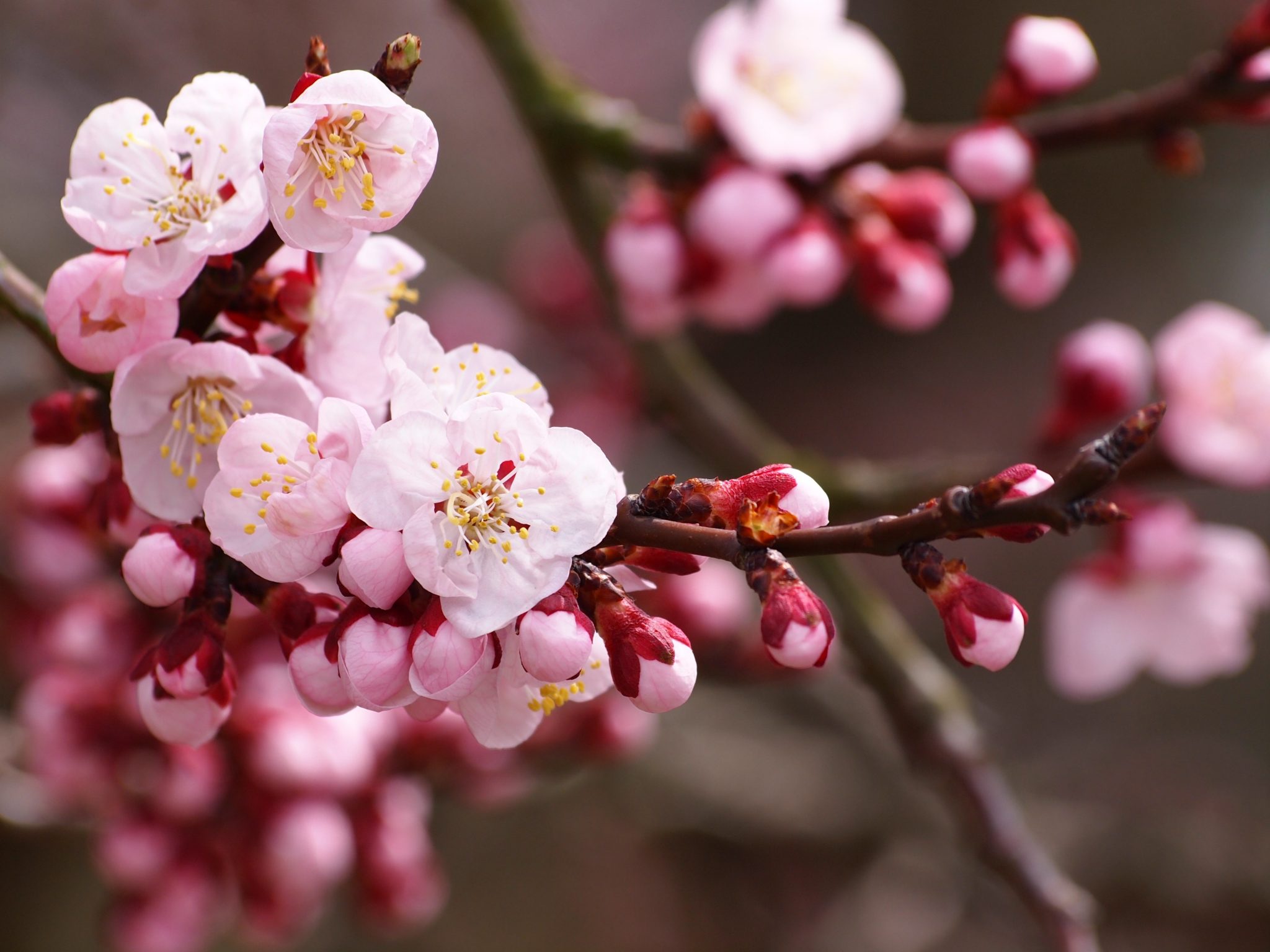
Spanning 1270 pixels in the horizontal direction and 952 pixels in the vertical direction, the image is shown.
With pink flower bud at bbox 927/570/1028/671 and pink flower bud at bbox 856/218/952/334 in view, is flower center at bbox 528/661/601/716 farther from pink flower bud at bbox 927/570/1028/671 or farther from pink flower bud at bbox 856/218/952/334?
pink flower bud at bbox 856/218/952/334

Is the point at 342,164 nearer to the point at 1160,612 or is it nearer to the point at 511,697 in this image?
the point at 511,697

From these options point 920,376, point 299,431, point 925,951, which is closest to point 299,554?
point 299,431

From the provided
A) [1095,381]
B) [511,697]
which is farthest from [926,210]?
[511,697]

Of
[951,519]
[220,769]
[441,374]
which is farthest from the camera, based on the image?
[220,769]

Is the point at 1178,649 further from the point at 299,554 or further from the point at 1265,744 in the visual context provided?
the point at 1265,744

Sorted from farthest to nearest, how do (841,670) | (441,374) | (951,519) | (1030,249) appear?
1. (841,670)
2. (1030,249)
3. (441,374)
4. (951,519)

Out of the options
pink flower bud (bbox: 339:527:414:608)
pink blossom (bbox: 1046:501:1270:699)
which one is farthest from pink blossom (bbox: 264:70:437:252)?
pink blossom (bbox: 1046:501:1270:699)

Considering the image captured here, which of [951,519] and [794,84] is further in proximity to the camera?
[794,84]

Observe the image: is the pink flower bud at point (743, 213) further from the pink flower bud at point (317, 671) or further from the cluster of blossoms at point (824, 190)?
the pink flower bud at point (317, 671)
